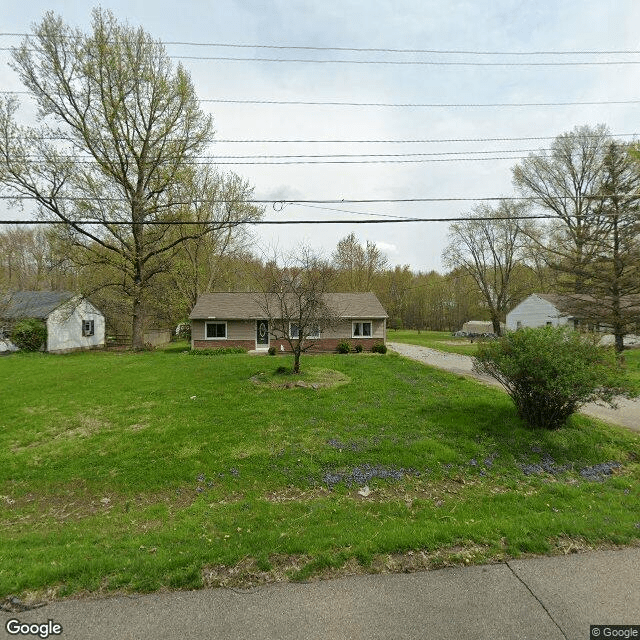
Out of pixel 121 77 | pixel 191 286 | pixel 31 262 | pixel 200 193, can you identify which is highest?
pixel 121 77

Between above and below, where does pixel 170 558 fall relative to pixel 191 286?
below

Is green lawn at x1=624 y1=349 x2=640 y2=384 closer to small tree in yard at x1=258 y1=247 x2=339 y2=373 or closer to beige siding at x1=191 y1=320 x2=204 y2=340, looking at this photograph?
small tree in yard at x1=258 y1=247 x2=339 y2=373

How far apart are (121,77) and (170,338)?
72.3ft

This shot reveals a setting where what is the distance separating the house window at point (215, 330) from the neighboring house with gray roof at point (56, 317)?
719 cm

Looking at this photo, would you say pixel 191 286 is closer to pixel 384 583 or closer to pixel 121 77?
pixel 121 77

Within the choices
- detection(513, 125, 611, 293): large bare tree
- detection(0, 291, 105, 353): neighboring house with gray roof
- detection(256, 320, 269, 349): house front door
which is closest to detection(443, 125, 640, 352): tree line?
detection(513, 125, 611, 293): large bare tree

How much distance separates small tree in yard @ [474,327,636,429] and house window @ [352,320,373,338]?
1508 cm

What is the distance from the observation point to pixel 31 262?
3716 cm

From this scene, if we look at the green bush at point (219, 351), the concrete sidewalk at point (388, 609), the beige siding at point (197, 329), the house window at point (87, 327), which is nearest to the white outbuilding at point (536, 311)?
the green bush at point (219, 351)

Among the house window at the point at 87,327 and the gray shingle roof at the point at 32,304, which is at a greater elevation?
the gray shingle roof at the point at 32,304

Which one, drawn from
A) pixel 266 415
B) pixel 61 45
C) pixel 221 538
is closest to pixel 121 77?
pixel 61 45

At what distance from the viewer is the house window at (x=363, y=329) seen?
71.9ft

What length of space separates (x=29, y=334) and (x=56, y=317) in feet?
6.55

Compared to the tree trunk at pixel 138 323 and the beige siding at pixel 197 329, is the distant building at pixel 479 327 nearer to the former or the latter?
the beige siding at pixel 197 329
